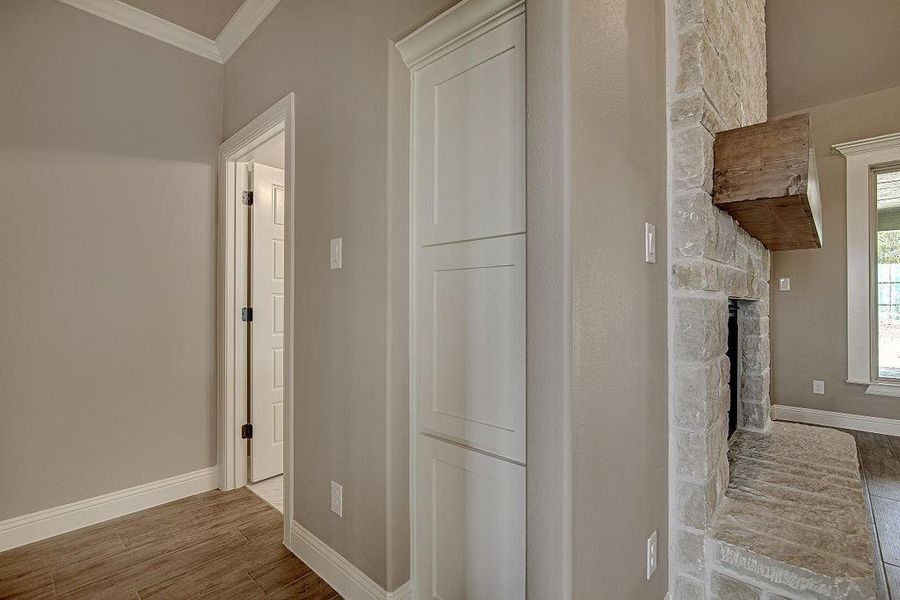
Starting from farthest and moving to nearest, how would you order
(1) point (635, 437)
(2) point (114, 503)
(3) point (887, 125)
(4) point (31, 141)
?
1. (3) point (887, 125)
2. (2) point (114, 503)
3. (4) point (31, 141)
4. (1) point (635, 437)

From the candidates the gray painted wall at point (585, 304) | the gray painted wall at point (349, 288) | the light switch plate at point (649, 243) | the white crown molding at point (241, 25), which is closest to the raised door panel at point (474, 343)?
the gray painted wall at point (349, 288)

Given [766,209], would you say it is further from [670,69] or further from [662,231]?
[670,69]

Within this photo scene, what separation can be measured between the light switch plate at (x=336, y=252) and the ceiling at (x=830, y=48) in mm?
3493

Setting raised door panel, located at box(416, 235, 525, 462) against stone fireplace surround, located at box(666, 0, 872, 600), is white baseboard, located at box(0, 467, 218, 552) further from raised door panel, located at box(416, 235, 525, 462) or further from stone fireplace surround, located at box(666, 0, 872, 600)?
stone fireplace surround, located at box(666, 0, 872, 600)

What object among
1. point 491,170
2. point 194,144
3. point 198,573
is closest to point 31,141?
point 194,144

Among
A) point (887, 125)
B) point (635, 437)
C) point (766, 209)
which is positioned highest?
A: point (887, 125)

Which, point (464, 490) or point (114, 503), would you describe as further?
point (114, 503)

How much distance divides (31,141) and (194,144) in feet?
2.47

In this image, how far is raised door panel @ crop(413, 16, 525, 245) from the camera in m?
1.31

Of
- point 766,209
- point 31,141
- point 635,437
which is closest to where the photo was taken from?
point 635,437

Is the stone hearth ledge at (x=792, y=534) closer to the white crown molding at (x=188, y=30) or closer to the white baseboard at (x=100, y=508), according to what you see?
the white baseboard at (x=100, y=508)

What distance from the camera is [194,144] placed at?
8.96 ft

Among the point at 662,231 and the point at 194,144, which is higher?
the point at 194,144

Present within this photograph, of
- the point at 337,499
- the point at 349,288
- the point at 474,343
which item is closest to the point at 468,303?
the point at 474,343
